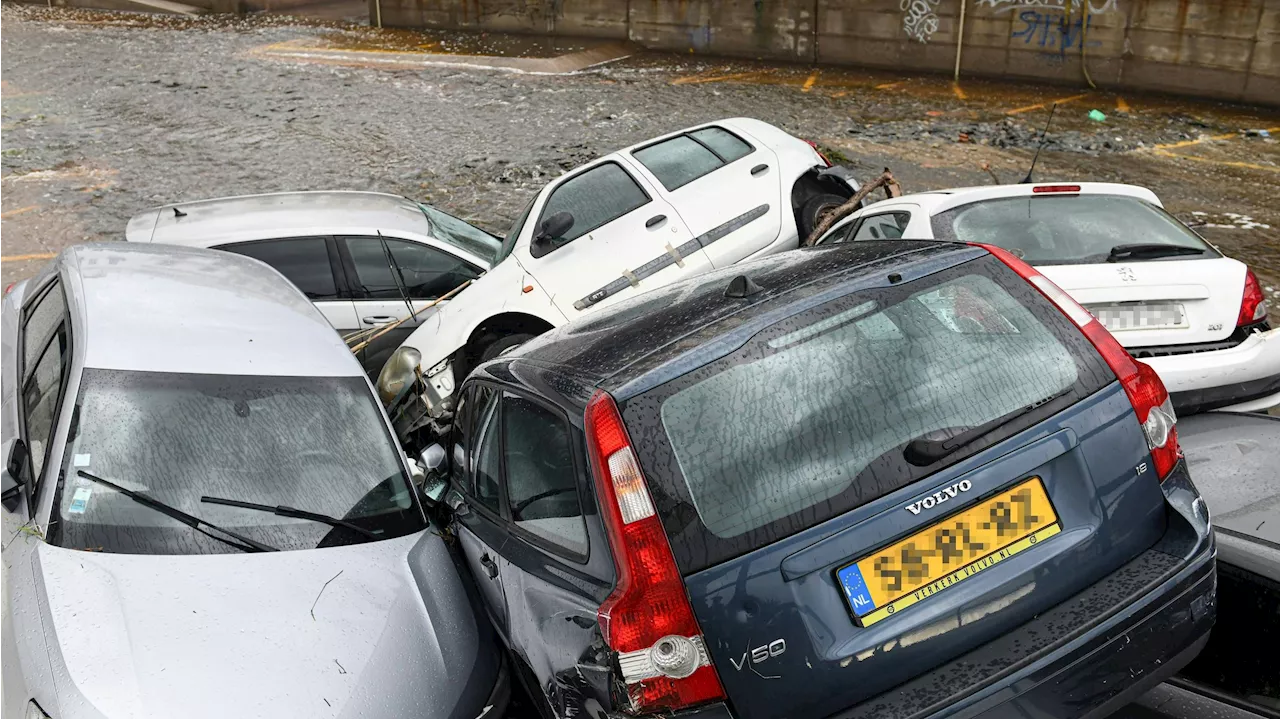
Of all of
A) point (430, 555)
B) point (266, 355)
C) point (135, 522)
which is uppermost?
point (266, 355)

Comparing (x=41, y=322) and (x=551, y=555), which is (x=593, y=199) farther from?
(x=551, y=555)

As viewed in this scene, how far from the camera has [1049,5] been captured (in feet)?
55.0

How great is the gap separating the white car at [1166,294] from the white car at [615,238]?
160 centimetres

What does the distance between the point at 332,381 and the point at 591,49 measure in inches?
691

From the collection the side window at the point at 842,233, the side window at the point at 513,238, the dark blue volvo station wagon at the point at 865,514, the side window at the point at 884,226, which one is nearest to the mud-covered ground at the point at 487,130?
the side window at the point at 842,233

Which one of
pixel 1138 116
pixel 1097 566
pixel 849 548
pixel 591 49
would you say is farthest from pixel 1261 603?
pixel 591 49

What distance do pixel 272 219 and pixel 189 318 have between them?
11.7 ft

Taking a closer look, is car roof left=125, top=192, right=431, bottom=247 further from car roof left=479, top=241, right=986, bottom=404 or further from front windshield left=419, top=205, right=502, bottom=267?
car roof left=479, top=241, right=986, bottom=404

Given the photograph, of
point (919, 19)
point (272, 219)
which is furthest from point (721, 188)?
point (919, 19)

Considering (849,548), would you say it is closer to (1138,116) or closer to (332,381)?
(332,381)

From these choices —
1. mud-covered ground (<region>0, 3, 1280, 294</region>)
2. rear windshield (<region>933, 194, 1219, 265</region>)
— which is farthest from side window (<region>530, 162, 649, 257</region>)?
mud-covered ground (<region>0, 3, 1280, 294</region>)

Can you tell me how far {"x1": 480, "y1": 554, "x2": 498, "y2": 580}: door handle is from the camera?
3395mm

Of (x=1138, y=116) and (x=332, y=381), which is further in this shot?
(x=1138, y=116)

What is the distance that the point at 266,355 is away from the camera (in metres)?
4.31
